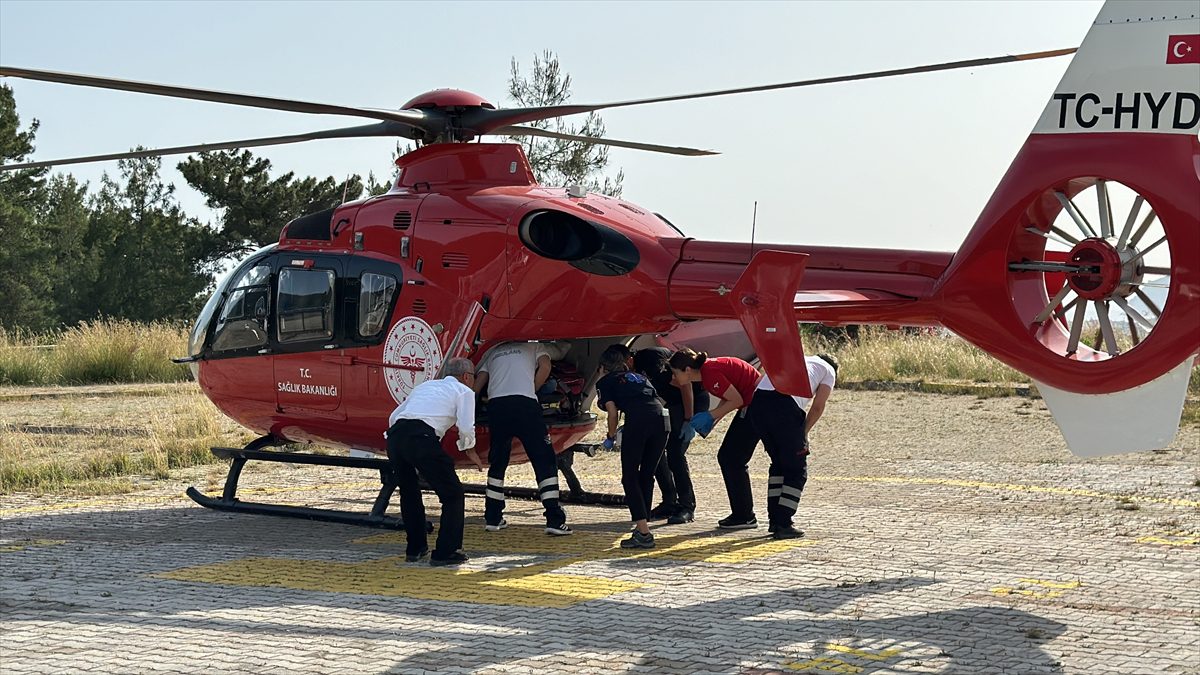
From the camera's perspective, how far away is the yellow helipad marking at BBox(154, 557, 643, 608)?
9.53 meters

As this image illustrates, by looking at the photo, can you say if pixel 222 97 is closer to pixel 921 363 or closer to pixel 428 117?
pixel 428 117

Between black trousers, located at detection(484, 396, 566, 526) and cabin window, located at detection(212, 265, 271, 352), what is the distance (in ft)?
9.79

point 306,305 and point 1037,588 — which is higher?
point 306,305

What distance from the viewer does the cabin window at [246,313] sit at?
13492mm

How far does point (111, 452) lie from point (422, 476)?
28.3 ft

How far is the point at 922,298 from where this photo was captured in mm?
10039

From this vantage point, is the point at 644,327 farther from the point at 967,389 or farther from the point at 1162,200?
the point at 967,389

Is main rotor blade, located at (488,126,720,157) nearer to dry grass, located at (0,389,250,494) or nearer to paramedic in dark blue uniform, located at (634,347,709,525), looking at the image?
paramedic in dark blue uniform, located at (634,347,709,525)

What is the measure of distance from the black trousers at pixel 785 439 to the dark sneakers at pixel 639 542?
4.03ft

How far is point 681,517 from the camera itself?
42.0 ft

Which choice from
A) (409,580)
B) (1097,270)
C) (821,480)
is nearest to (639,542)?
(409,580)

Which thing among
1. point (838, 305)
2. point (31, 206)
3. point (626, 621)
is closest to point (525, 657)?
point (626, 621)

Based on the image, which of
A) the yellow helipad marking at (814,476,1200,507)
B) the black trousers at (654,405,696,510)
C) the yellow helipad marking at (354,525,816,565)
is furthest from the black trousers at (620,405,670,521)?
the yellow helipad marking at (814,476,1200,507)

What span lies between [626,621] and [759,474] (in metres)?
8.11
